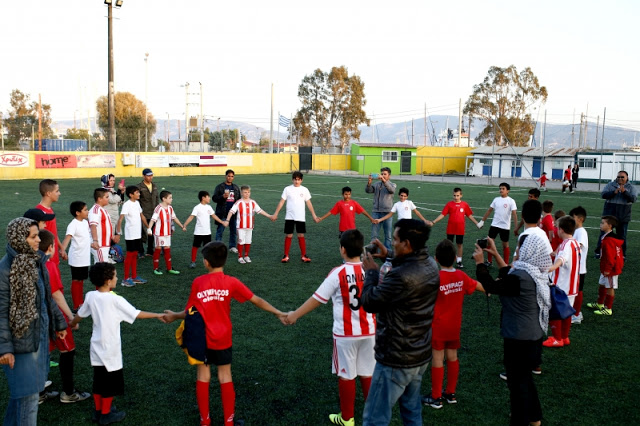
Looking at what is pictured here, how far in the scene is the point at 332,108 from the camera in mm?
76750

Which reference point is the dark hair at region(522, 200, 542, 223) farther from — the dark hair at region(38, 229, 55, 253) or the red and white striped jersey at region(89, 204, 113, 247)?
the red and white striped jersey at region(89, 204, 113, 247)

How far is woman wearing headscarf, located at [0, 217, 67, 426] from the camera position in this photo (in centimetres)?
371

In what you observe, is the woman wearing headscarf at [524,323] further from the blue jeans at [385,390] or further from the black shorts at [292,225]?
the black shorts at [292,225]

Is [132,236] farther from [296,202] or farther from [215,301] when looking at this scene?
[215,301]

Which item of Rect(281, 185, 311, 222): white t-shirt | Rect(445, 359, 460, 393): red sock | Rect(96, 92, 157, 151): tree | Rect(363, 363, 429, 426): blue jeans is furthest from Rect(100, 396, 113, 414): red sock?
Rect(96, 92, 157, 151): tree

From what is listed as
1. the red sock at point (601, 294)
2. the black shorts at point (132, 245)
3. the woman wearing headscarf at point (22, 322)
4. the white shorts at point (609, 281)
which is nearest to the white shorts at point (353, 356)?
the woman wearing headscarf at point (22, 322)

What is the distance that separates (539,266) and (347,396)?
209cm

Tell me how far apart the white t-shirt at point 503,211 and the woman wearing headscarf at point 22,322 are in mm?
9480

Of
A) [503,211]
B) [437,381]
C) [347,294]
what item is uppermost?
[503,211]

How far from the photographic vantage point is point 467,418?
492cm

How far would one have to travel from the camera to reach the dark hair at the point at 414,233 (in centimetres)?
364

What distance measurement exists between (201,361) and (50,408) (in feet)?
6.29

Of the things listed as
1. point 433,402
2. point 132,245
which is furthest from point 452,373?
point 132,245

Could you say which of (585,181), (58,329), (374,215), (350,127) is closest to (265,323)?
(58,329)
